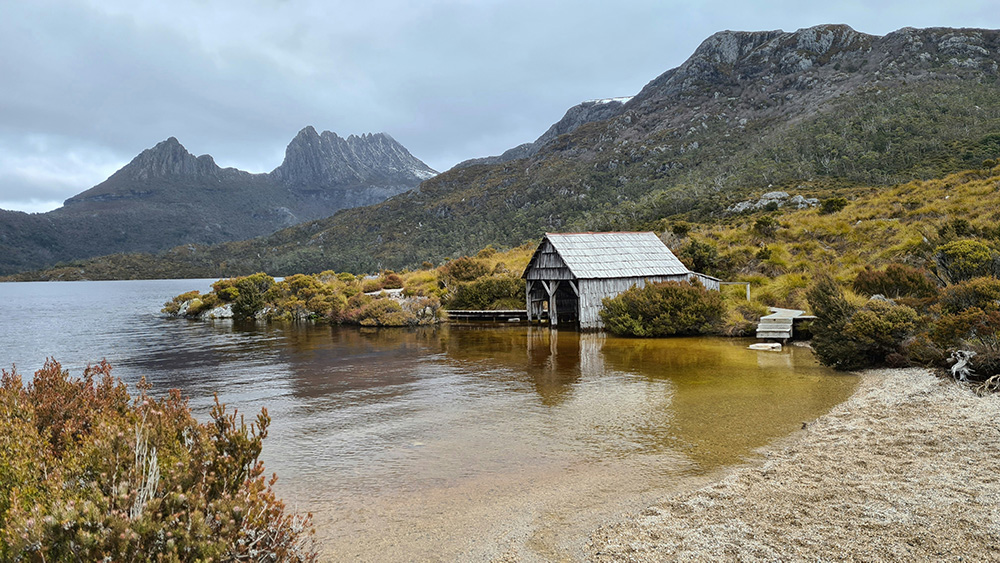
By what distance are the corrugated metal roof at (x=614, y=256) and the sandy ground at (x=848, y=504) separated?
16.1 metres

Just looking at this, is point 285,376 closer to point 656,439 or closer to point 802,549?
point 656,439

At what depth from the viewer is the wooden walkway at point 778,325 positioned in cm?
1905

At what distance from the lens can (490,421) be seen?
35.4ft

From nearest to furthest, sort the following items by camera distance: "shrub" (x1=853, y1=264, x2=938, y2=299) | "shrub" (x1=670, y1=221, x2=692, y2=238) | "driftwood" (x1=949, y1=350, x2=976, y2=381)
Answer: "driftwood" (x1=949, y1=350, x2=976, y2=381), "shrub" (x1=853, y1=264, x2=938, y2=299), "shrub" (x1=670, y1=221, x2=692, y2=238)

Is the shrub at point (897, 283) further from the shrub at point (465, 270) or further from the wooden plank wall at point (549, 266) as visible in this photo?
the shrub at point (465, 270)

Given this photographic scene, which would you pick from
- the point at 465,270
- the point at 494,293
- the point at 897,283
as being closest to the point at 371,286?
the point at 465,270

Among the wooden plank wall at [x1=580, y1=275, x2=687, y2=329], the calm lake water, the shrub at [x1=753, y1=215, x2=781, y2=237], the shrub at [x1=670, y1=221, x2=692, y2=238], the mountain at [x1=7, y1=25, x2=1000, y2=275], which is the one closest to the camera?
the calm lake water

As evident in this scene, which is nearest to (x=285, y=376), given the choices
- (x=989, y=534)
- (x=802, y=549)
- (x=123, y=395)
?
(x=123, y=395)

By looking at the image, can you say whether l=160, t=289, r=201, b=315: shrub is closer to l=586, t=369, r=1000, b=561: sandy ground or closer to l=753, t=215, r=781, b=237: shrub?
l=753, t=215, r=781, b=237: shrub

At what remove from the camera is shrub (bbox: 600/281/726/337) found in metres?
21.9

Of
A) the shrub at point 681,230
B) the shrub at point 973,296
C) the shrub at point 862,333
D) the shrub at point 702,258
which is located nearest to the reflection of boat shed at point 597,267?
the shrub at point 702,258

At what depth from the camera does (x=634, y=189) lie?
269 ft

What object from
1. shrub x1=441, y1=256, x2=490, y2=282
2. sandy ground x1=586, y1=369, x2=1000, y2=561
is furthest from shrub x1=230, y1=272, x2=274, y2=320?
sandy ground x1=586, y1=369, x2=1000, y2=561

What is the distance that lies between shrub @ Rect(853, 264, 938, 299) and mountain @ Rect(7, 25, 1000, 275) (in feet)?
103
